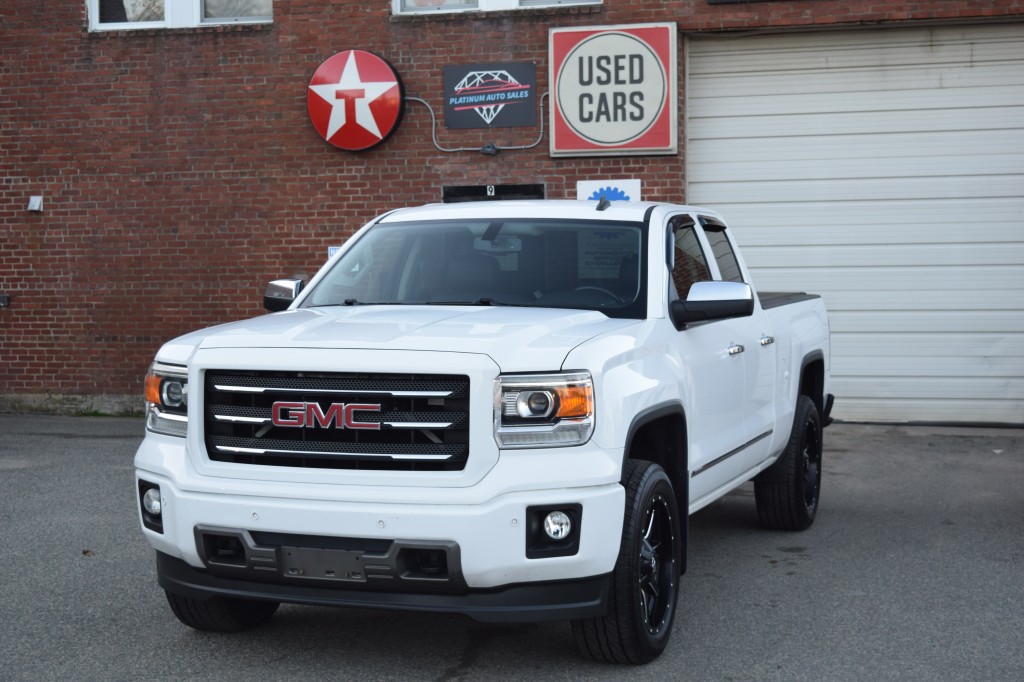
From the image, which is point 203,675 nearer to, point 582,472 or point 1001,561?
point 582,472

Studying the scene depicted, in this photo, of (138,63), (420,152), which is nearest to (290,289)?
(420,152)

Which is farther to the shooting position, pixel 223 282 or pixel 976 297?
pixel 223 282

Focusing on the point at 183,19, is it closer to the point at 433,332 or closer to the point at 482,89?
the point at 482,89

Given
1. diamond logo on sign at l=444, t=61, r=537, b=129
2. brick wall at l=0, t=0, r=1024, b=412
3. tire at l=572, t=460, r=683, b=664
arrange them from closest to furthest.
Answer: tire at l=572, t=460, r=683, b=664, diamond logo on sign at l=444, t=61, r=537, b=129, brick wall at l=0, t=0, r=1024, b=412

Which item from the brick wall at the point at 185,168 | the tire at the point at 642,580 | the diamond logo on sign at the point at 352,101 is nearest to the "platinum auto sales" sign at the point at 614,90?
the brick wall at the point at 185,168

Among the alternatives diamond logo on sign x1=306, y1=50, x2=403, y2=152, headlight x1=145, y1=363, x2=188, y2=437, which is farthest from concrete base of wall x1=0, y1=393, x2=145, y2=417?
headlight x1=145, y1=363, x2=188, y2=437

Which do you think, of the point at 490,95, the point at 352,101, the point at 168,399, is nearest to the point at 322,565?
the point at 168,399

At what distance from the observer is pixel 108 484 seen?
934 centimetres

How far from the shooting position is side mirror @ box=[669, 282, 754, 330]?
5.46 m

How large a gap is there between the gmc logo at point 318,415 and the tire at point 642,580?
39.2 inches

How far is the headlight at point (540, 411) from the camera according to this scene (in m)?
4.39

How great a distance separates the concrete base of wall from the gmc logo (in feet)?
32.3

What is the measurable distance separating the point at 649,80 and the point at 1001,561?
7087mm

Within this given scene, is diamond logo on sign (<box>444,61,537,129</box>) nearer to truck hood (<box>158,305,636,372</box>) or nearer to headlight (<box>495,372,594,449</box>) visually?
truck hood (<box>158,305,636,372</box>)
